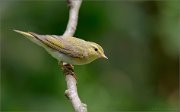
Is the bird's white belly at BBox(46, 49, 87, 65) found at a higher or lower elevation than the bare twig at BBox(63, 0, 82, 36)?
lower

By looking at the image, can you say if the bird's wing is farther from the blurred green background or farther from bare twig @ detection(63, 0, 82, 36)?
the blurred green background

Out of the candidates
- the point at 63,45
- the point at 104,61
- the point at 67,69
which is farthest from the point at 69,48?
the point at 104,61

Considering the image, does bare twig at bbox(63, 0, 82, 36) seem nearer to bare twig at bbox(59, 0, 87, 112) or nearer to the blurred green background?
bare twig at bbox(59, 0, 87, 112)

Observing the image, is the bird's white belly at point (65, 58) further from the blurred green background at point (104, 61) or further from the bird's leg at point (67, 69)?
the blurred green background at point (104, 61)

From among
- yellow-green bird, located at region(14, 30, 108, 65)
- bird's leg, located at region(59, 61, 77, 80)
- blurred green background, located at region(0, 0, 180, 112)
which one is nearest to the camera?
bird's leg, located at region(59, 61, 77, 80)

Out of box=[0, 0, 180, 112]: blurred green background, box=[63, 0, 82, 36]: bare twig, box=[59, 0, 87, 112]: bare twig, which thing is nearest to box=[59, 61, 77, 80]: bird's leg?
box=[59, 0, 87, 112]: bare twig

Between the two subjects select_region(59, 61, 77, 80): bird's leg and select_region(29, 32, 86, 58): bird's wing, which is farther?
select_region(29, 32, 86, 58): bird's wing

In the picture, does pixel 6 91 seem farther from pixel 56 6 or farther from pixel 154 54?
pixel 154 54

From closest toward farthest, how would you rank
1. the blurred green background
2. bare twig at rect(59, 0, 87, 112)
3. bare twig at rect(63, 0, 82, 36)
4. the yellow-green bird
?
bare twig at rect(59, 0, 87, 112) → bare twig at rect(63, 0, 82, 36) → the yellow-green bird → the blurred green background
